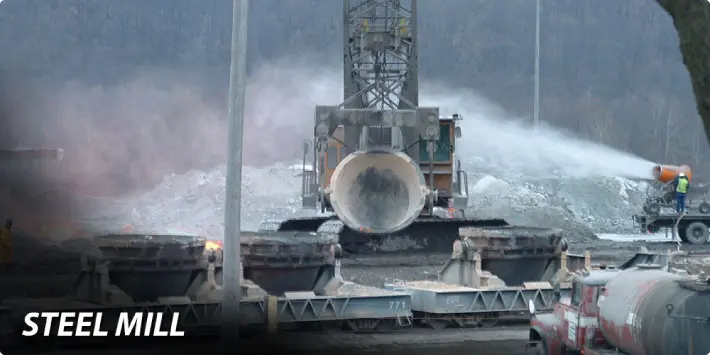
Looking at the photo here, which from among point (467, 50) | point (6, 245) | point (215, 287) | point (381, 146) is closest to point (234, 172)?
point (215, 287)

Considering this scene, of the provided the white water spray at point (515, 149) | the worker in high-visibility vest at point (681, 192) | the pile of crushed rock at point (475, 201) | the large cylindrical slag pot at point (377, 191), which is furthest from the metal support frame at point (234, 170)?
the white water spray at point (515, 149)

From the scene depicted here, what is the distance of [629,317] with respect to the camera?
11.2 m

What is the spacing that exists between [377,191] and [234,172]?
33.4ft

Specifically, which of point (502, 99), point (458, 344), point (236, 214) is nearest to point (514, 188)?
point (502, 99)

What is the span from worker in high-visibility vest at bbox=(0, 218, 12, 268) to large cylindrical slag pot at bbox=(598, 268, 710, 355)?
9934 mm

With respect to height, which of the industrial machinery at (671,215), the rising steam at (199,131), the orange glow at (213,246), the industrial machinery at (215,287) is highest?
the rising steam at (199,131)

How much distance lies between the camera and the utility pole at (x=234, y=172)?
1233 centimetres

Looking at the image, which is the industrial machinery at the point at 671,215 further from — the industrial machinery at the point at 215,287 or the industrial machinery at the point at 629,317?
the industrial machinery at the point at 629,317

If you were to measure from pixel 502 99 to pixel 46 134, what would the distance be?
43605 mm

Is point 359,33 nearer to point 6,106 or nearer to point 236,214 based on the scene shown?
point 6,106

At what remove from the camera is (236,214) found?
12406 mm

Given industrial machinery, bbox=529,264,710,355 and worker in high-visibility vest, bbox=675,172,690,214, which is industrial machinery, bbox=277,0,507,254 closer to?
industrial machinery, bbox=529,264,710,355

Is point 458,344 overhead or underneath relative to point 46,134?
underneath

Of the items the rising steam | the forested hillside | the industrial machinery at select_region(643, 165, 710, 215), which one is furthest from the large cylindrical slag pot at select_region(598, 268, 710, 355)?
the industrial machinery at select_region(643, 165, 710, 215)
